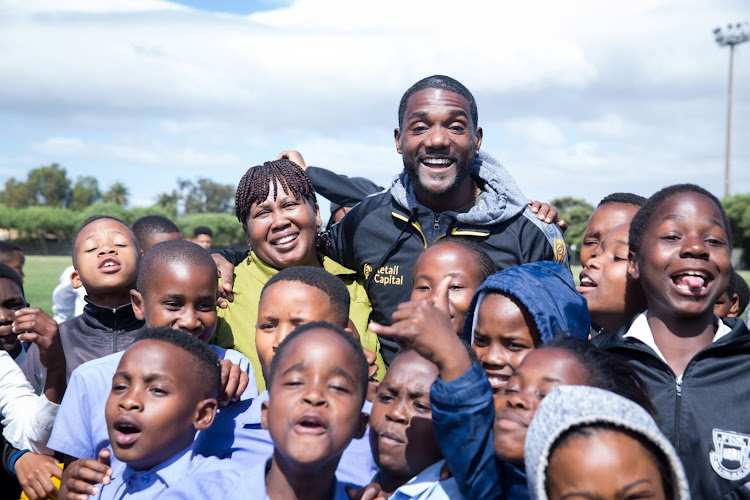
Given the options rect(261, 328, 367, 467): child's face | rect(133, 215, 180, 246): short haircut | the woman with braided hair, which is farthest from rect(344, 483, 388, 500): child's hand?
rect(133, 215, 180, 246): short haircut

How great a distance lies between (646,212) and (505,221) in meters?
0.99

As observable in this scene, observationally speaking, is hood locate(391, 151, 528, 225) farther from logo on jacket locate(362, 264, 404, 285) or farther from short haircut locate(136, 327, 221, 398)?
short haircut locate(136, 327, 221, 398)

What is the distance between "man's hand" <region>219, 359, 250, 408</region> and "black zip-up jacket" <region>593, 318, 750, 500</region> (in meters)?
1.63

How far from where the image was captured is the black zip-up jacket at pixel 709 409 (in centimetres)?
247

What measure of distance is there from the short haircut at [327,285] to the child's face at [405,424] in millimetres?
583

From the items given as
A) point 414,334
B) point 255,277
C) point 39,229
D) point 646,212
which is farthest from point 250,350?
point 39,229

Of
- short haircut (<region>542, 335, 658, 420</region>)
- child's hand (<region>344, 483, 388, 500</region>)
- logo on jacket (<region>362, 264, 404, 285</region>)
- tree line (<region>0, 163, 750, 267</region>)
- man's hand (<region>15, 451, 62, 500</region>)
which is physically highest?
tree line (<region>0, 163, 750, 267</region>)

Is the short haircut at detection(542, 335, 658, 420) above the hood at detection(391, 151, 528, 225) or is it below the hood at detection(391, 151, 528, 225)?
below

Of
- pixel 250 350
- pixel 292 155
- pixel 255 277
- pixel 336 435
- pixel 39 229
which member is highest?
pixel 39 229

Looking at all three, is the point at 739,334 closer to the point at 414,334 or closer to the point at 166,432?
the point at 414,334

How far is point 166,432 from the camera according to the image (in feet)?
8.73

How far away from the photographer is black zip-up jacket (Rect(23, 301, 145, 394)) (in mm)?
3809

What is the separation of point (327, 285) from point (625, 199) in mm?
2074

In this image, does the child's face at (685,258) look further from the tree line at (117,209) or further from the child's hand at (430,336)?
the tree line at (117,209)
